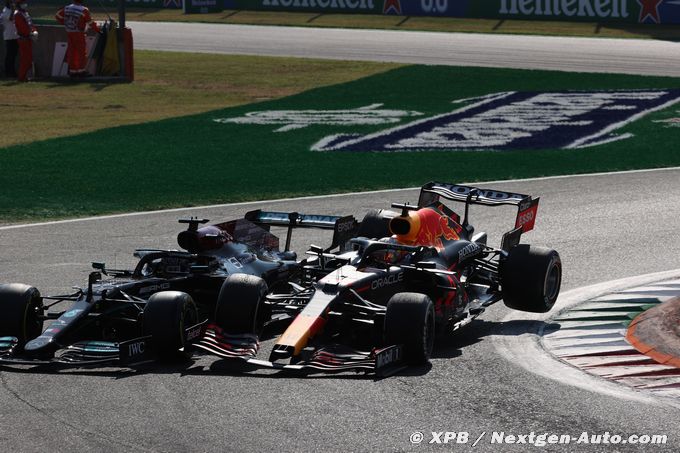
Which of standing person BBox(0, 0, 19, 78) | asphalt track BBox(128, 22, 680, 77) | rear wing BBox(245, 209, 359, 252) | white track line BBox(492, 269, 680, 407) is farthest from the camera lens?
asphalt track BBox(128, 22, 680, 77)

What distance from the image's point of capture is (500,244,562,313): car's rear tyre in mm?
12492

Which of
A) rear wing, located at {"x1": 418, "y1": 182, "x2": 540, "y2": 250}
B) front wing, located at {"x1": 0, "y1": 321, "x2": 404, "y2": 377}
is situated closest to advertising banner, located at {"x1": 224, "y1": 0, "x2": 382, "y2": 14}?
rear wing, located at {"x1": 418, "y1": 182, "x2": 540, "y2": 250}

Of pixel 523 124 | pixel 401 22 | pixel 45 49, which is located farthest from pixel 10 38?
pixel 401 22

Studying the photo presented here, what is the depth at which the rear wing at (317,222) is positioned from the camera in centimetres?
1376

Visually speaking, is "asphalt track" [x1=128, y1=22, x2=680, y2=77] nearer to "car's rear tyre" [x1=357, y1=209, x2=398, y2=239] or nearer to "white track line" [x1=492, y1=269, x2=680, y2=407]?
"white track line" [x1=492, y1=269, x2=680, y2=407]

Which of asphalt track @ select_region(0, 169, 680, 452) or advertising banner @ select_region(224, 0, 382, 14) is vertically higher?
advertising banner @ select_region(224, 0, 382, 14)

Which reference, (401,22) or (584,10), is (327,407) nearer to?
(584,10)

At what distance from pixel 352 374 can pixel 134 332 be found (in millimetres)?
2275

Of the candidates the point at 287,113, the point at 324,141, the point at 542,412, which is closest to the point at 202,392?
the point at 542,412

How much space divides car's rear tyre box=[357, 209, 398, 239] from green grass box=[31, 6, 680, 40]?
31020 mm

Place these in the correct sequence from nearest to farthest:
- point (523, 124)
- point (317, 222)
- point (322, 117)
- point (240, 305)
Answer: point (240, 305) < point (317, 222) < point (523, 124) < point (322, 117)

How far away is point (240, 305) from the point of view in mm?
11383

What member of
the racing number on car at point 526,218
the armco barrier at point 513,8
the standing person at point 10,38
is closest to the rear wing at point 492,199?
the racing number on car at point 526,218

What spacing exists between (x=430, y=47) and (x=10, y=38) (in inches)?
546
